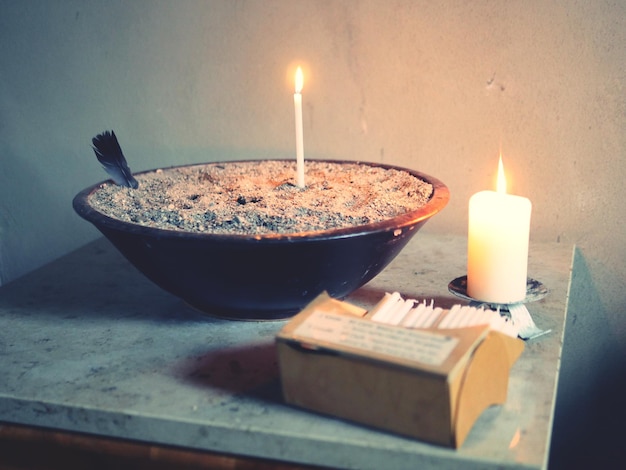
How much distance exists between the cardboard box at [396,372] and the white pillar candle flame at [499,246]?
157 mm

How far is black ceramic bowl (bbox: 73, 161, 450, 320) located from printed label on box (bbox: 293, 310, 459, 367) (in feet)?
0.31

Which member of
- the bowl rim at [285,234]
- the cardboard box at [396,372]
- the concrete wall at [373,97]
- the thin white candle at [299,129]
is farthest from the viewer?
the concrete wall at [373,97]

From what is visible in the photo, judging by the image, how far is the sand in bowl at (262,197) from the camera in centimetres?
77

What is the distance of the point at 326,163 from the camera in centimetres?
108

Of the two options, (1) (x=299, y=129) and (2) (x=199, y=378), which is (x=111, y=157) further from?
(2) (x=199, y=378)

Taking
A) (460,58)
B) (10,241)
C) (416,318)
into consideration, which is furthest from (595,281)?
(10,241)

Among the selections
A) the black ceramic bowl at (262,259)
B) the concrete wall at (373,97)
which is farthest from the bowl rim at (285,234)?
the concrete wall at (373,97)

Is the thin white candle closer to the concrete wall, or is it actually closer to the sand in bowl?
the sand in bowl

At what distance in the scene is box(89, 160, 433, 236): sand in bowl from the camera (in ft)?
2.52

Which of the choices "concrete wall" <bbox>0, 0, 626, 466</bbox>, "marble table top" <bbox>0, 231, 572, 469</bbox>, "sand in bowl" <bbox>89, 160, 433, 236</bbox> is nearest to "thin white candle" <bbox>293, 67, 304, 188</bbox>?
"sand in bowl" <bbox>89, 160, 433, 236</bbox>

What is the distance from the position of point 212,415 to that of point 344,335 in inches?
5.8

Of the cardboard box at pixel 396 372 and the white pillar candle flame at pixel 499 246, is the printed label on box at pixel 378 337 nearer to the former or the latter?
the cardboard box at pixel 396 372

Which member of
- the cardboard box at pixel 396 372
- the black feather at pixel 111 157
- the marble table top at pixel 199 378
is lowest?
the marble table top at pixel 199 378

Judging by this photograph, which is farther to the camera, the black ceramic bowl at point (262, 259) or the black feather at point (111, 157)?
the black feather at point (111, 157)
